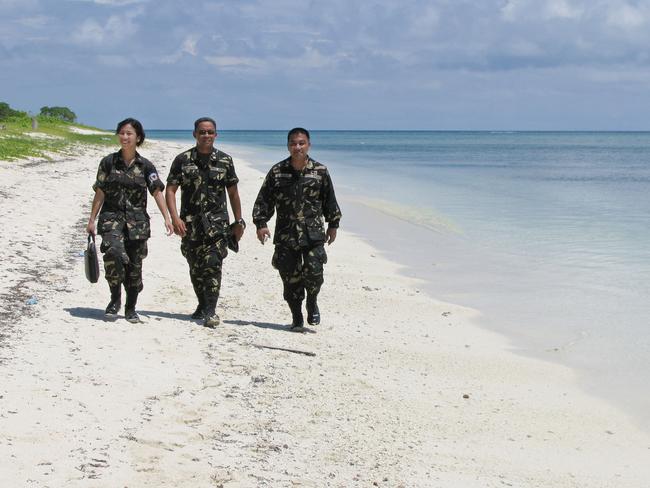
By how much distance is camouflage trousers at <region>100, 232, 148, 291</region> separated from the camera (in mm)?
7207

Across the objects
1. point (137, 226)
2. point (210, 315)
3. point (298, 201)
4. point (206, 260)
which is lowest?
point (210, 315)

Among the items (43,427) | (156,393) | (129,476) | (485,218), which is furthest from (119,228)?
(485,218)

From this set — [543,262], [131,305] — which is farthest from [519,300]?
[131,305]

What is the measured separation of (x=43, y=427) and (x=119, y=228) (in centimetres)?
263

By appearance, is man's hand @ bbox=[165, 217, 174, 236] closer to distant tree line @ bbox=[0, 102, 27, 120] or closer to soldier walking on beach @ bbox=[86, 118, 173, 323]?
soldier walking on beach @ bbox=[86, 118, 173, 323]

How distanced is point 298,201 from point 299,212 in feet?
0.32

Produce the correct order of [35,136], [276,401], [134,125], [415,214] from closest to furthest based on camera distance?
[276,401], [134,125], [415,214], [35,136]

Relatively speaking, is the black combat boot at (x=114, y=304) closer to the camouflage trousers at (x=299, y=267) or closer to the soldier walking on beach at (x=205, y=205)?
the soldier walking on beach at (x=205, y=205)

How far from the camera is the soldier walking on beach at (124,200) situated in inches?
283

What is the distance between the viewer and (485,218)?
2058 cm

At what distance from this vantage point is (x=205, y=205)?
7.61m

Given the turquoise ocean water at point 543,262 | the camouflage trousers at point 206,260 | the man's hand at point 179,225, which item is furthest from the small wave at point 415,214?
the man's hand at point 179,225

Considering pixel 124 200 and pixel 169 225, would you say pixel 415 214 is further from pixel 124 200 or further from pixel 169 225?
pixel 124 200

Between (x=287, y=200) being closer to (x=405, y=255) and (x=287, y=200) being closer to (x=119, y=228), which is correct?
(x=119, y=228)
